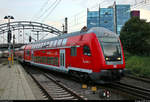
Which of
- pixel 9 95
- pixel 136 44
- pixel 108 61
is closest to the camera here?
pixel 9 95

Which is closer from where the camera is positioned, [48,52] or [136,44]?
[48,52]

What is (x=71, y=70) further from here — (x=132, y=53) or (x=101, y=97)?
(x=132, y=53)

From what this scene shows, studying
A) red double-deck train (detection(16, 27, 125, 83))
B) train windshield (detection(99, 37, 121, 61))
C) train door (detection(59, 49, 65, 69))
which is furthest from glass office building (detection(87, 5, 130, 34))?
train windshield (detection(99, 37, 121, 61))

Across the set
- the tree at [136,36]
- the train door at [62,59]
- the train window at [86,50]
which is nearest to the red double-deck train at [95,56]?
the train window at [86,50]

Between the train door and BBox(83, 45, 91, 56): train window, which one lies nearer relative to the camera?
BBox(83, 45, 91, 56): train window

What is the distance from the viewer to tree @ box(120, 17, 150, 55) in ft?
64.3

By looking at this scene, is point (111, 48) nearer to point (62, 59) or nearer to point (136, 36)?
point (62, 59)

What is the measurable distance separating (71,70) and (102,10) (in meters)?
78.6

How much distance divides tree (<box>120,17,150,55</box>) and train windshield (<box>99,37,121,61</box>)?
10.0m

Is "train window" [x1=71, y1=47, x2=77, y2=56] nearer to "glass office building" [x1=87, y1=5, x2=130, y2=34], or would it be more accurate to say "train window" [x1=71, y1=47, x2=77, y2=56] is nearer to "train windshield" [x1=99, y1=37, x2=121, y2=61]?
"train windshield" [x1=99, y1=37, x2=121, y2=61]

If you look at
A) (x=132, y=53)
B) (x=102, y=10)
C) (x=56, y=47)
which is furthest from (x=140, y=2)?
(x=102, y=10)

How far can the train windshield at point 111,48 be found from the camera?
33.0 ft

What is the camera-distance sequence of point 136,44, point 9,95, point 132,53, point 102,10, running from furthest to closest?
point 102,10, point 132,53, point 136,44, point 9,95

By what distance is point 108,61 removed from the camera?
32.6ft
